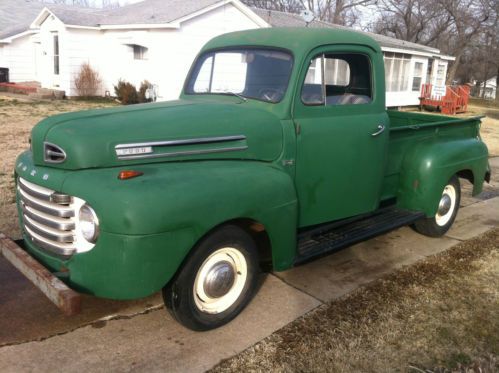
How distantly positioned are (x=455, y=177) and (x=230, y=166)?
314cm

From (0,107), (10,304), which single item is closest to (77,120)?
(10,304)

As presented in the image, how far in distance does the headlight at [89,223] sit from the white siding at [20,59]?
22233 millimetres

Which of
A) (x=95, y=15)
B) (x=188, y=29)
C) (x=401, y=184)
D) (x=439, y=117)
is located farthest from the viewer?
(x=95, y=15)

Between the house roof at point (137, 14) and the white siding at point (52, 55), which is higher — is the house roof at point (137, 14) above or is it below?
above

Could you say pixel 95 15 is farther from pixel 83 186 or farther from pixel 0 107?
pixel 83 186

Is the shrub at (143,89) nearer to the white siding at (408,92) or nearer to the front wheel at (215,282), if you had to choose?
the white siding at (408,92)

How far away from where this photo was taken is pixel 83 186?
9.37 ft

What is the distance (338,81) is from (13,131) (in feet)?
28.4

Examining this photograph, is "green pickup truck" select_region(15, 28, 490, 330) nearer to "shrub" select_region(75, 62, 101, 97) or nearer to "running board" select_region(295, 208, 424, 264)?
"running board" select_region(295, 208, 424, 264)

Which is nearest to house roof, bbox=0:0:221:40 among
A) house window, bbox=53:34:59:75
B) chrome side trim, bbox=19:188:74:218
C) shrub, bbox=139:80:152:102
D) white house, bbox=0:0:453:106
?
white house, bbox=0:0:453:106

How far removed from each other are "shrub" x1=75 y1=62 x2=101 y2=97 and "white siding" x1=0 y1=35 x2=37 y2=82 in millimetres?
5185

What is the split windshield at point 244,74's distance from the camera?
3.86m

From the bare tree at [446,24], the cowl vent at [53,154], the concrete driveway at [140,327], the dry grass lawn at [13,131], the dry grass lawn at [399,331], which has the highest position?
the bare tree at [446,24]

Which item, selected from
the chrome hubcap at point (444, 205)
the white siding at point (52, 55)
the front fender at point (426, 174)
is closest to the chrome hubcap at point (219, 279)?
the front fender at point (426, 174)
